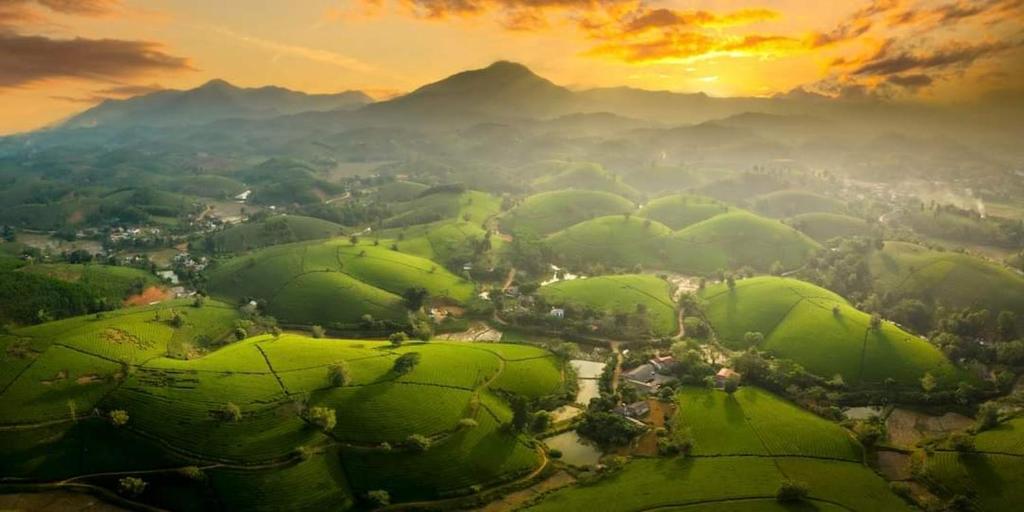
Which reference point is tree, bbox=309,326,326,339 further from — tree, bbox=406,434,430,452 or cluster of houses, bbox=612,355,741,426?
cluster of houses, bbox=612,355,741,426

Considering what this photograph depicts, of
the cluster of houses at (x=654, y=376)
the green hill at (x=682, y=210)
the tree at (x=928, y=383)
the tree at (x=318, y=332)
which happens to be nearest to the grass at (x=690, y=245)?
the green hill at (x=682, y=210)

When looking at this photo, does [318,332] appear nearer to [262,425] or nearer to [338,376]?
[338,376]

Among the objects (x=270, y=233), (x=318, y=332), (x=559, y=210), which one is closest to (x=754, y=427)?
(x=318, y=332)

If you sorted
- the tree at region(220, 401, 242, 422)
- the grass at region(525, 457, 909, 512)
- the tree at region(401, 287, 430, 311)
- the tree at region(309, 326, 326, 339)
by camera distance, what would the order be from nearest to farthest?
the grass at region(525, 457, 909, 512), the tree at region(220, 401, 242, 422), the tree at region(309, 326, 326, 339), the tree at region(401, 287, 430, 311)

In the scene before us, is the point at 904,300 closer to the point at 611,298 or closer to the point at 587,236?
the point at 611,298

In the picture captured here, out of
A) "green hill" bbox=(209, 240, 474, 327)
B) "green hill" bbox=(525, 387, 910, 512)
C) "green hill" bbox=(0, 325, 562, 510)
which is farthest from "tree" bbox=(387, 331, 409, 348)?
"green hill" bbox=(525, 387, 910, 512)
